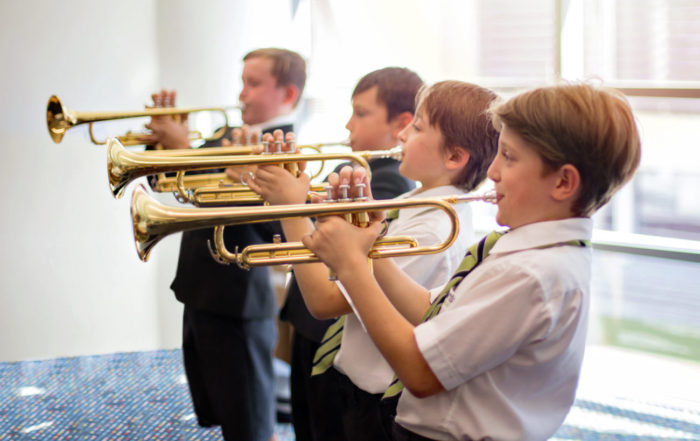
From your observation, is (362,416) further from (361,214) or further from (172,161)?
(172,161)

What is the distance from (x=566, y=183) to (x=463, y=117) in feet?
1.65

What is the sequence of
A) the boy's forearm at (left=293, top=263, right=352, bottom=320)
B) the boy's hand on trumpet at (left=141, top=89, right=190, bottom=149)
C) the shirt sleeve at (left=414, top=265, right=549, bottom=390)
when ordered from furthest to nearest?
the boy's hand on trumpet at (left=141, top=89, right=190, bottom=149) < the boy's forearm at (left=293, top=263, right=352, bottom=320) < the shirt sleeve at (left=414, top=265, right=549, bottom=390)

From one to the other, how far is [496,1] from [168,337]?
2.48 m

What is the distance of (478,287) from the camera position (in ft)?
4.31

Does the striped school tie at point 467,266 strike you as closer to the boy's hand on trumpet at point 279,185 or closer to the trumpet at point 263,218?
the trumpet at point 263,218

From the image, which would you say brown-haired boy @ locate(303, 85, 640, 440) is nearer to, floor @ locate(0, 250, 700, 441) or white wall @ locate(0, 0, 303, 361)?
floor @ locate(0, 250, 700, 441)

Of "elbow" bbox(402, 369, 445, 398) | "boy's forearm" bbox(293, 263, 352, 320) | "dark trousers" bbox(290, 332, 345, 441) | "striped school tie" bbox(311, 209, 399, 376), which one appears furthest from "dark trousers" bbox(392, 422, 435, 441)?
"dark trousers" bbox(290, 332, 345, 441)

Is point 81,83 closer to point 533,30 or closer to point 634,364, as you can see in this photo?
point 533,30

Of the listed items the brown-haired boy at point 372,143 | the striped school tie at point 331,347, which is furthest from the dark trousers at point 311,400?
the striped school tie at point 331,347

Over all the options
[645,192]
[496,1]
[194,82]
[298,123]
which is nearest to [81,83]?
[194,82]

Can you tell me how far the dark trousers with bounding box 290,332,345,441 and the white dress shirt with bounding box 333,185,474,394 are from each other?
23cm

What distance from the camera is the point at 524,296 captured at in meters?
1.25

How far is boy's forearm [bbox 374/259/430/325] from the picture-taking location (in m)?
1.57

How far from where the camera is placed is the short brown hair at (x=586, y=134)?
4.26ft
